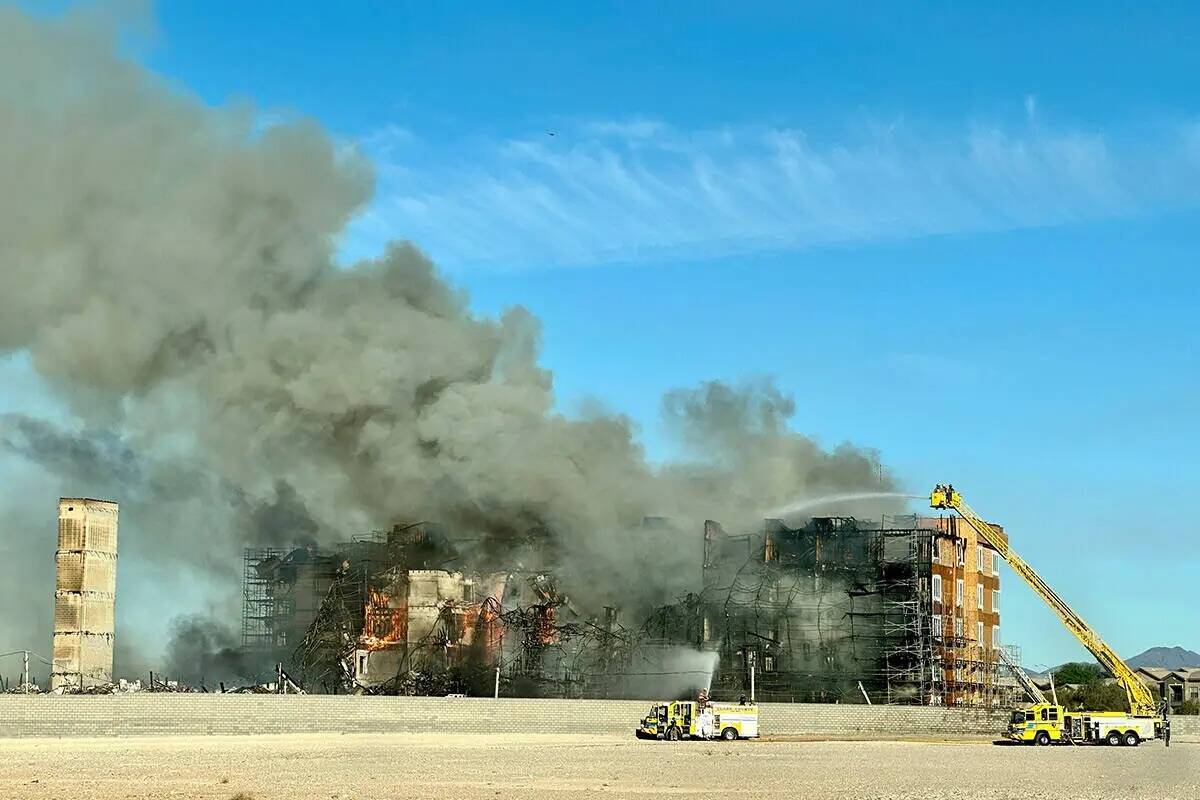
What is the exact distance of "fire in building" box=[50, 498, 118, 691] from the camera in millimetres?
71625

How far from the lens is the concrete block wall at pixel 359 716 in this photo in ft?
160

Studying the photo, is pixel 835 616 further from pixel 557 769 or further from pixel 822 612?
pixel 557 769

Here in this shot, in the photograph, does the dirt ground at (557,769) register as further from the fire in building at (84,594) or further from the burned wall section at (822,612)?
the fire in building at (84,594)

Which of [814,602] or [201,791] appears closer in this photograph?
[201,791]

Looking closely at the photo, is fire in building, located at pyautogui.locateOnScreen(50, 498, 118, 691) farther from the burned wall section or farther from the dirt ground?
the burned wall section

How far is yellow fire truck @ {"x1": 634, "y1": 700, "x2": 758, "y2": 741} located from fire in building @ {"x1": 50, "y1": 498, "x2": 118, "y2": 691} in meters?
30.5

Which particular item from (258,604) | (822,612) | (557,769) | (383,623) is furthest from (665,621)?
(557,769)

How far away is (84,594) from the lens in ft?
237

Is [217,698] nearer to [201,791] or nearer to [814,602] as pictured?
[201,791]

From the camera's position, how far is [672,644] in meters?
74.6

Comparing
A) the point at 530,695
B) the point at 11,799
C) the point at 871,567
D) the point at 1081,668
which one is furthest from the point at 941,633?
the point at 1081,668

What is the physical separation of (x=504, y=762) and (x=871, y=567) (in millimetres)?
38676

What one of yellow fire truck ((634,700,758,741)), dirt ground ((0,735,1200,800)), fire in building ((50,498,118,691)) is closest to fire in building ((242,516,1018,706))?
fire in building ((50,498,118,691))

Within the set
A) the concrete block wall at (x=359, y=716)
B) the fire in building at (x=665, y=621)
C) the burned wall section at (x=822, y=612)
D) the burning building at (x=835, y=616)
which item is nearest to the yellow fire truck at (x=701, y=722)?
the concrete block wall at (x=359, y=716)
